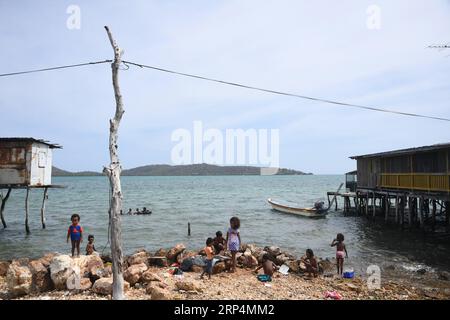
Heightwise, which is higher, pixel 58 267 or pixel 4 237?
pixel 58 267

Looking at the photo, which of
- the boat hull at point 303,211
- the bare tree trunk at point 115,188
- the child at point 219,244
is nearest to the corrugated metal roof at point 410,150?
the boat hull at point 303,211

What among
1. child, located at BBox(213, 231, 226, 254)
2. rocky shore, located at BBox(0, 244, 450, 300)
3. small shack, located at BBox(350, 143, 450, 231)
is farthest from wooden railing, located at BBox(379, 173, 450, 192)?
child, located at BBox(213, 231, 226, 254)

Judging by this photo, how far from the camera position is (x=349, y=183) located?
4069cm

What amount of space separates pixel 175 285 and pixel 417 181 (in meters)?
19.2

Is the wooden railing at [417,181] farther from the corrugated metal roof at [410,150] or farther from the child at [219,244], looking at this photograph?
the child at [219,244]

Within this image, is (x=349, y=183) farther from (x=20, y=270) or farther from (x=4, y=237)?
(x=20, y=270)

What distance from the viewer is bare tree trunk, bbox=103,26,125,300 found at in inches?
288

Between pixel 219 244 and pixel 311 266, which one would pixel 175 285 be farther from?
pixel 311 266

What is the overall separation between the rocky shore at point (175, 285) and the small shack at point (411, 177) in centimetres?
989

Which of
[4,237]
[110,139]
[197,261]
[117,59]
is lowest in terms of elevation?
[4,237]

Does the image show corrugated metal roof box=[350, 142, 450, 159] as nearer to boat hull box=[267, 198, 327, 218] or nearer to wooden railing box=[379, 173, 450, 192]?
wooden railing box=[379, 173, 450, 192]
